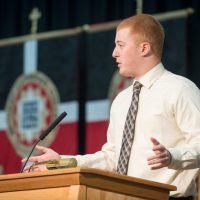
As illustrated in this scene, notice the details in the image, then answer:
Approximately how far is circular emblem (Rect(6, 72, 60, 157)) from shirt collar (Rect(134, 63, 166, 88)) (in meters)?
2.75

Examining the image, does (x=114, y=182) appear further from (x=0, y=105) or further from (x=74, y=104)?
(x=0, y=105)

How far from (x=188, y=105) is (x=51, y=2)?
3.69 meters

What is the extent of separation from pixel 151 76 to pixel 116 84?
243cm

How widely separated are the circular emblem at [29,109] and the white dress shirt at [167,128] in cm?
274

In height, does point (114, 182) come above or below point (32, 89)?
below

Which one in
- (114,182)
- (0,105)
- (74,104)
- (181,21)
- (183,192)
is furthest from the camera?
(0,105)

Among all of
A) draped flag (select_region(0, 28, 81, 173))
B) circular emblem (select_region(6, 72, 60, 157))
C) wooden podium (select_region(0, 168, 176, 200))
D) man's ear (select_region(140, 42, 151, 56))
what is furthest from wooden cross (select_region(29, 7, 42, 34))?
wooden podium (select_region(0, 168, 176, 200))

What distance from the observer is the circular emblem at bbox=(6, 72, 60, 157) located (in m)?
5.90

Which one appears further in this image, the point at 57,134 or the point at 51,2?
the point at 51,2

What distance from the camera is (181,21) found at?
208 inches

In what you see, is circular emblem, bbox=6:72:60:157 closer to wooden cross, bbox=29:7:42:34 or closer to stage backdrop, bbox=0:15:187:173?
stage backdrop, bbox=0:15:187:173

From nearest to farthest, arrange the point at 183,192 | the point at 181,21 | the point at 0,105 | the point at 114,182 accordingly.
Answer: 1. the point at 114,182
2. the point at 183,192
3. the point at 181,21
4. the point at 0,105

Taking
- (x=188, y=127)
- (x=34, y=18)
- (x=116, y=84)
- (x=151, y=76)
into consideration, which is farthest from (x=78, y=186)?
(x=34, y=18)

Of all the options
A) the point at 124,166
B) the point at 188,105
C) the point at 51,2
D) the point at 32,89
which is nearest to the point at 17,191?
the point at 124,166
